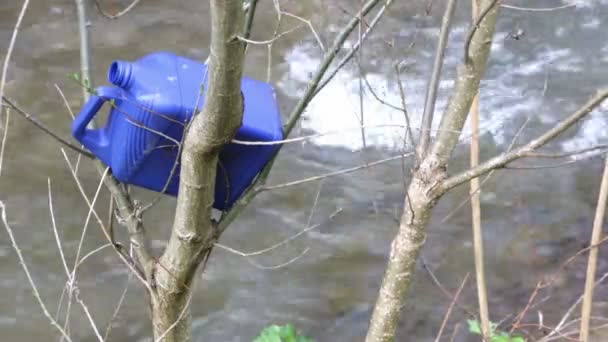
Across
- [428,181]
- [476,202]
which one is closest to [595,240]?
[476,202]

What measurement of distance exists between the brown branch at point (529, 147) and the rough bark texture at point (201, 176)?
1.42ft

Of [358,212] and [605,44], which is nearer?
[358,212]

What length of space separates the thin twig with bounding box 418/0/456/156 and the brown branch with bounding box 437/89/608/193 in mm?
119

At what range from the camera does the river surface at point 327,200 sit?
346 centimetres

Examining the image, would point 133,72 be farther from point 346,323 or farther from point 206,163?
point 346,323

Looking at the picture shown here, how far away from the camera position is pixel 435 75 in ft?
4.75

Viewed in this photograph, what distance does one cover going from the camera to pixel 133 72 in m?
1.40

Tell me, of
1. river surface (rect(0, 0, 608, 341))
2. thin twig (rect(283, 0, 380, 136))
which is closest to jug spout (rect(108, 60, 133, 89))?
thin twig (rect(283, 0, 380, 136))

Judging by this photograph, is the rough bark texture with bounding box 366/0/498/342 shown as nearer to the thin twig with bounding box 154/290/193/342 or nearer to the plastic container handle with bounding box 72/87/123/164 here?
the thin twig with bounding box 154/290/193/342

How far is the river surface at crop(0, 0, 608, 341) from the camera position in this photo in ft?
11.3

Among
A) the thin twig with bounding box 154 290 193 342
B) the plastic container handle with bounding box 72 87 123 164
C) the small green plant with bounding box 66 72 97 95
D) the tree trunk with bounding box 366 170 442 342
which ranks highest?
the small green plant with bounding box 66 72 97 95

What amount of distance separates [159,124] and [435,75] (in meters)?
0.54

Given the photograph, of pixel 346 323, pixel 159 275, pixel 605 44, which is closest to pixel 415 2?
pixel 605 44

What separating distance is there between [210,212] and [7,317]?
2380 mm
